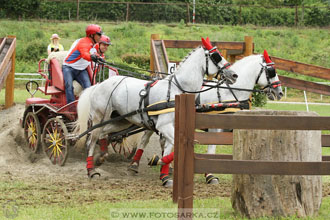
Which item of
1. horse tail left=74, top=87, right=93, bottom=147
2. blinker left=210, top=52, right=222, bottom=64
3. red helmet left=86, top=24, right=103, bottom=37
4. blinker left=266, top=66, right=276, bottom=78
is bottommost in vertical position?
horse tail left=74, top=87, right=93, bottom=147

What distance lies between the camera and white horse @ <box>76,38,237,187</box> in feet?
27.5

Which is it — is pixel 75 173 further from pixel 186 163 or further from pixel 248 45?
pixel 248 45

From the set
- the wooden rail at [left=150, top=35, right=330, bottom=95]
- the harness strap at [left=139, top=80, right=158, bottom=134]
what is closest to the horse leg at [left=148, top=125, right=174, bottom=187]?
the harness strap at [left=139, top=80, right=158, bottom=134]

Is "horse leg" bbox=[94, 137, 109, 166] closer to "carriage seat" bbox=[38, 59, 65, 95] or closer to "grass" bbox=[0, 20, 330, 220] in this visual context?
"carriage seat" bbox=[38, 59, 65, 95]

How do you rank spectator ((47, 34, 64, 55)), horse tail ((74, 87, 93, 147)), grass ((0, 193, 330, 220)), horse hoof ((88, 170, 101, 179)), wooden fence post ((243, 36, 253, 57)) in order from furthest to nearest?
spectator ((47, 34, 64, 55)) < wooden fence post ((243, 36, 253, 57)) < horse tail ((74, 87, 93, 147)) < horse hoof ((88, 170, 101, 179)) < grass ((0, 193, 330, 220))

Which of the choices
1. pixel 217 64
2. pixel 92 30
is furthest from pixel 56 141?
pixel 217 64

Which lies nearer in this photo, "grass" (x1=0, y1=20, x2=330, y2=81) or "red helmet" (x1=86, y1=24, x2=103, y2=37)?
"red helmet" (x1=86, y1=24, x2=103, y2=37)

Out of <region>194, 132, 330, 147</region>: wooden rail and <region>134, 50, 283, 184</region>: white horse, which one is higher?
<region>134, 50, 283, 184</region>: white horse

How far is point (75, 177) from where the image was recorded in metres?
8.86

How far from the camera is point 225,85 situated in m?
9.54

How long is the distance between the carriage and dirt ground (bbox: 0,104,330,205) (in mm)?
207

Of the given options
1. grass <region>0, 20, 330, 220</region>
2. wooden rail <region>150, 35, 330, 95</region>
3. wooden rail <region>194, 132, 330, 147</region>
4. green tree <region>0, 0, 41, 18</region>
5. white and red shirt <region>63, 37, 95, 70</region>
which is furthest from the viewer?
green tree <region>0, 0, 41, 18</region>

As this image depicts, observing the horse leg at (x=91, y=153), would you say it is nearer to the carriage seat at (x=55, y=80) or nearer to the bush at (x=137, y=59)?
the carriage seat at (x=55, y=80)

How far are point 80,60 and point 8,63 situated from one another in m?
2.99
